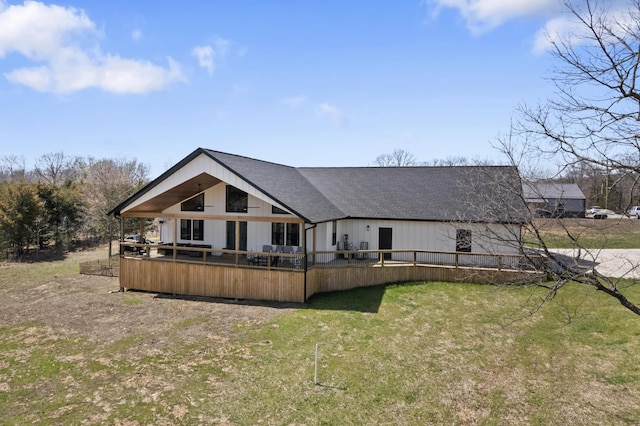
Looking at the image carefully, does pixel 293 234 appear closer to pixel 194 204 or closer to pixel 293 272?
pixel 293 272

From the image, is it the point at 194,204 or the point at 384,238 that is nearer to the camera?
the point at 194,204

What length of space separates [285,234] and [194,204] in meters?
4.70

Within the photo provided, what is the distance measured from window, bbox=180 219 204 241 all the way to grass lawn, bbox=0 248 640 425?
180 inches

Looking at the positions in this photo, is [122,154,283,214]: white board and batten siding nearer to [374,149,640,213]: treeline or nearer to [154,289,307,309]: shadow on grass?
[154,289,307,309]: shadow on grass

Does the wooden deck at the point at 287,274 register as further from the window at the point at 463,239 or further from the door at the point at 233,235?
the door at the point at 233,235

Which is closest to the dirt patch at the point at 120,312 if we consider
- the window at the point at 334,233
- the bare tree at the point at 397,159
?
the window at the point at 334,233

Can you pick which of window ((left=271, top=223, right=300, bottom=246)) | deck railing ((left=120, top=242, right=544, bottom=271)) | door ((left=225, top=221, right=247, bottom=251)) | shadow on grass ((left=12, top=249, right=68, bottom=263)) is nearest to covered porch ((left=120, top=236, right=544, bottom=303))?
deck railing ((left=120, top=242, right=544, bottom=271))

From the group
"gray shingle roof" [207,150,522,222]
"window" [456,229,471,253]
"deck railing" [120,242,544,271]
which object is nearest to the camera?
"deck railing" [120,242,544,271]

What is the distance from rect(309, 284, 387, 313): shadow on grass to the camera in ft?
47.6

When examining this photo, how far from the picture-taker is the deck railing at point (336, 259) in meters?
16.0

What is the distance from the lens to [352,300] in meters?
15.4

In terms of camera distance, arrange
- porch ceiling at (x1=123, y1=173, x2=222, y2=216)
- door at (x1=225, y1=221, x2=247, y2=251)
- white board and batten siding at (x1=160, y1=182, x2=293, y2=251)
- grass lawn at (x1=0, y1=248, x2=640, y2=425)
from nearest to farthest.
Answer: grass lawn at (x1=0, y1=248, x2=640, y2=425) → porch ceiling at (x1=123, y1=173, x2=222, y2=216) → white board and batten siding at (x1=160, y1=182, x2=293, y2=251) → door at (x1=225, y1=221, x2=247, y2=251)

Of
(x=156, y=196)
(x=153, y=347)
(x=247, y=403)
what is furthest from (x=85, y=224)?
(x=247, y=403)

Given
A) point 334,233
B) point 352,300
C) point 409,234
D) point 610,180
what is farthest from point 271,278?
point 610,180
